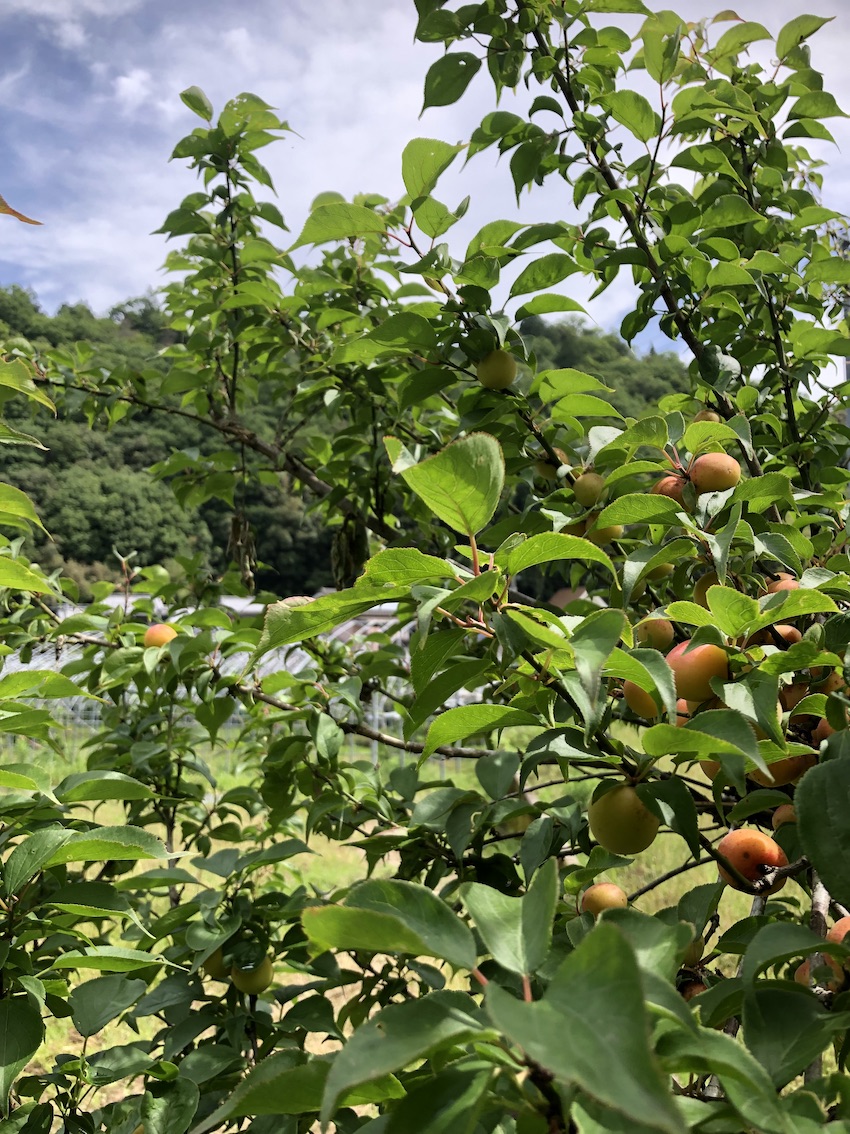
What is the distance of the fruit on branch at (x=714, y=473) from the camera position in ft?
2.26

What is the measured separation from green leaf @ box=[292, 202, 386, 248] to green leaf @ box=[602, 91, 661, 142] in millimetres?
324

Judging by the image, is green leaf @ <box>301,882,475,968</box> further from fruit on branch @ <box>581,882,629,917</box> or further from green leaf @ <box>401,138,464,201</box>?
green leaf @ <box>401,138,464,201</box>

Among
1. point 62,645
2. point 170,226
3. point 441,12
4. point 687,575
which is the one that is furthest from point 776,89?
point 62,645

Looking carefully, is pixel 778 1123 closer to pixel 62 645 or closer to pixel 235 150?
pixel 62 645

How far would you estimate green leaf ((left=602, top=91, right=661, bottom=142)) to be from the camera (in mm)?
922

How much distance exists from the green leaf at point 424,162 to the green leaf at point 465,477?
21.2 inches

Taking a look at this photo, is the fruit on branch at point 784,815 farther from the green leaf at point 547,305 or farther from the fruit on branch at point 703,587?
the green leaf at point 547,305

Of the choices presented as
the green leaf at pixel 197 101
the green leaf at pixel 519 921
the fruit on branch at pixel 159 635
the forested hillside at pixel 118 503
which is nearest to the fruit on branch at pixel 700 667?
the green leaf at pixel 519 921

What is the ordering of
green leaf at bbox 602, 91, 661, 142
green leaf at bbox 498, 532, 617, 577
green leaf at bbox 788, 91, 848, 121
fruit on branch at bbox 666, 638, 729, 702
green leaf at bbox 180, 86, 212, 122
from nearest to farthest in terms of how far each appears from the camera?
green leaf at bbox 498, 532, 617, 577 < fruit on branch at bbox 666, 638, 729, 702 < green leaf at bbox 602, 91, 661, 142 < green leaf at bbox 788, 91, 848, 121 < green leaf at bbox 180, 86, 212, 122

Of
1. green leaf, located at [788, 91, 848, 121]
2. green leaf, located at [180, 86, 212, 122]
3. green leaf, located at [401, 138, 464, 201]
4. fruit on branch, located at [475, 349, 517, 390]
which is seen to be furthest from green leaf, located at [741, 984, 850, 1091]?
green leaf, located at [180, 86, 212, 122]

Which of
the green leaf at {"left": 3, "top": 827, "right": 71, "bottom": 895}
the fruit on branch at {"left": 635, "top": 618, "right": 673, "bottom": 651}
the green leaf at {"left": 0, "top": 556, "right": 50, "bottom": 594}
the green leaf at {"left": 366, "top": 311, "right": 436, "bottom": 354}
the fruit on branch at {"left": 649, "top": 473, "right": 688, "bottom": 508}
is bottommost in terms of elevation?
the green leaf at {"left": 3, "top": 827, "right": 71, "bottom": 895}

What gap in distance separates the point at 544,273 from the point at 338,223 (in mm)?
226

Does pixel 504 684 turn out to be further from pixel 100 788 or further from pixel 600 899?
pixel 100 788

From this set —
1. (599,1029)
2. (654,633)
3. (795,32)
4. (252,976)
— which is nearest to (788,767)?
(654,633)
